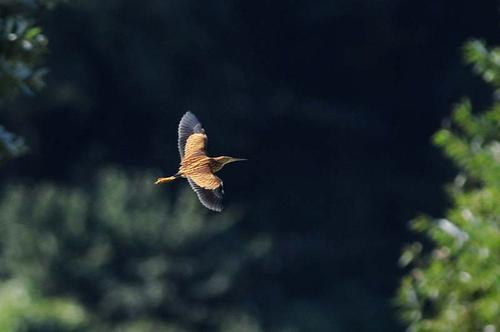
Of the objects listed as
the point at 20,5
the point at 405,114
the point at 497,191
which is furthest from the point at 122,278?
the point at 20,5

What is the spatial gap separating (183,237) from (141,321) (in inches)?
56.6

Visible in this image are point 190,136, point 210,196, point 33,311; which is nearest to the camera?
point 210,196

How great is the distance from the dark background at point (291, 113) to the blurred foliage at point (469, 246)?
16.9 metres

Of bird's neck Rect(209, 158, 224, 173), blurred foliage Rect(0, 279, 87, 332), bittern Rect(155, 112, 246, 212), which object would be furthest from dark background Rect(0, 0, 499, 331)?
bird's neck Rect(209, 158, 224, 173)

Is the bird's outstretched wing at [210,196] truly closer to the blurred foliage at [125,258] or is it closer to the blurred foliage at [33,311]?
the blurred foliage at [33,311]

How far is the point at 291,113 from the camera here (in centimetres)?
3266

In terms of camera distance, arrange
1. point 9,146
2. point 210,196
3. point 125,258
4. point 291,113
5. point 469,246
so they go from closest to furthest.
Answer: point 210,196 → point 9,146 → point 469,246 → point 125,258 → point 291,113

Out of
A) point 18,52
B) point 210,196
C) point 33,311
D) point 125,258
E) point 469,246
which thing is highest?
point 125,258

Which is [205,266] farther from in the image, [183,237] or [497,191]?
[497,191]

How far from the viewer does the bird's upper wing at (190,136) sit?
5.73 meters

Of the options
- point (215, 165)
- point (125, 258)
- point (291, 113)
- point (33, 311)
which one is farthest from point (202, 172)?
point (291, 113)

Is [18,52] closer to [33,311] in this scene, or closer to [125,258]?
[33,311]

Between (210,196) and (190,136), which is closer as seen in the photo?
(210,196)

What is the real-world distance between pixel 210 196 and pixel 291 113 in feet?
89.3
